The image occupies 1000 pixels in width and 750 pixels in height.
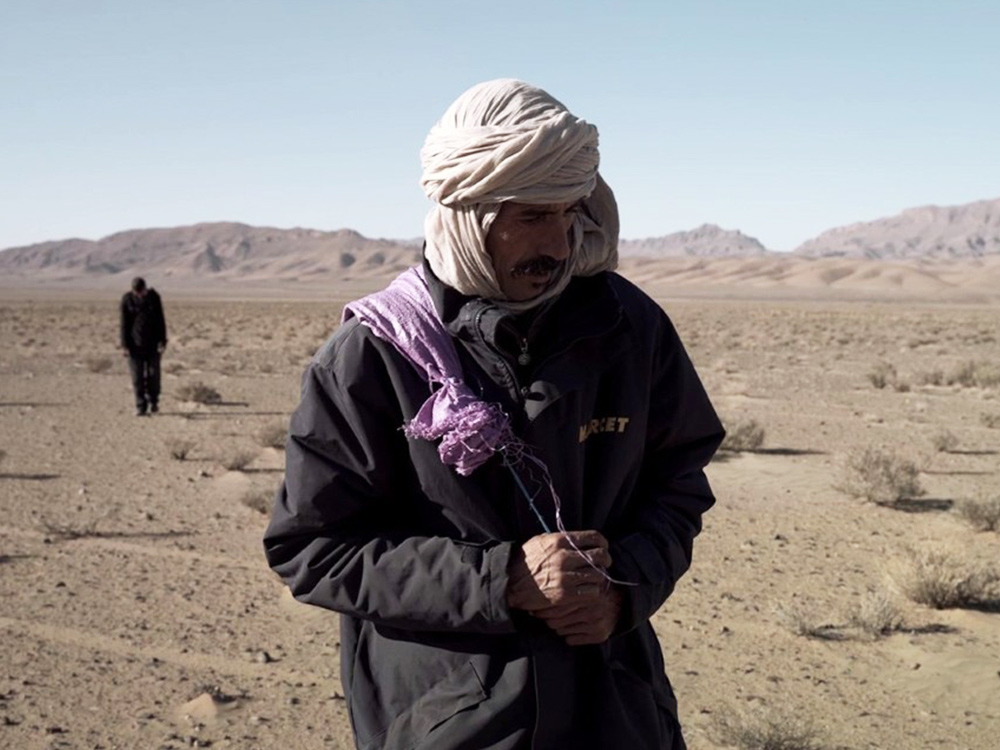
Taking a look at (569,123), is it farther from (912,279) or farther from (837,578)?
(912,279)

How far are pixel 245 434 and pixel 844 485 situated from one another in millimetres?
7715

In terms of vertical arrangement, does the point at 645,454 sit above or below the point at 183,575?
above

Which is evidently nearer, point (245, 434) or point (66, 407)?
point (245, 434)

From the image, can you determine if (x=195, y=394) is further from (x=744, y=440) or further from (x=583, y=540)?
(x=583, y=540)

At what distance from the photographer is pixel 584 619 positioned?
6.73 feet

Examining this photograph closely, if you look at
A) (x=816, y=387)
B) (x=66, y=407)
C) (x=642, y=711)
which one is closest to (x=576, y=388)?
(x=642, y=711)

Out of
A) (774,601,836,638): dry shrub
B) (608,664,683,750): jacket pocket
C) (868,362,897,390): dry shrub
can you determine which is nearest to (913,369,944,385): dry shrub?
(868,362,897,390): dry shrub

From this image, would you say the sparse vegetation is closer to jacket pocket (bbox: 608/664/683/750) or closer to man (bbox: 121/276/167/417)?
man (bbox: 121/276/167/417)

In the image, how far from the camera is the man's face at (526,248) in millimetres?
2137

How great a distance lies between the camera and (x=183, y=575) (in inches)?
300

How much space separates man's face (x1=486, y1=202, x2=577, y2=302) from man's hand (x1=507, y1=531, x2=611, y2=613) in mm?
507

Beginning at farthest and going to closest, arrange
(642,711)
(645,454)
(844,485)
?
(844,485) → (645,454) → (642,711)

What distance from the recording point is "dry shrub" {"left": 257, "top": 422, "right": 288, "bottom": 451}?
12.9m

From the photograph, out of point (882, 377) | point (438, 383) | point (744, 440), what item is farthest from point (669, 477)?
point (882, 377)
